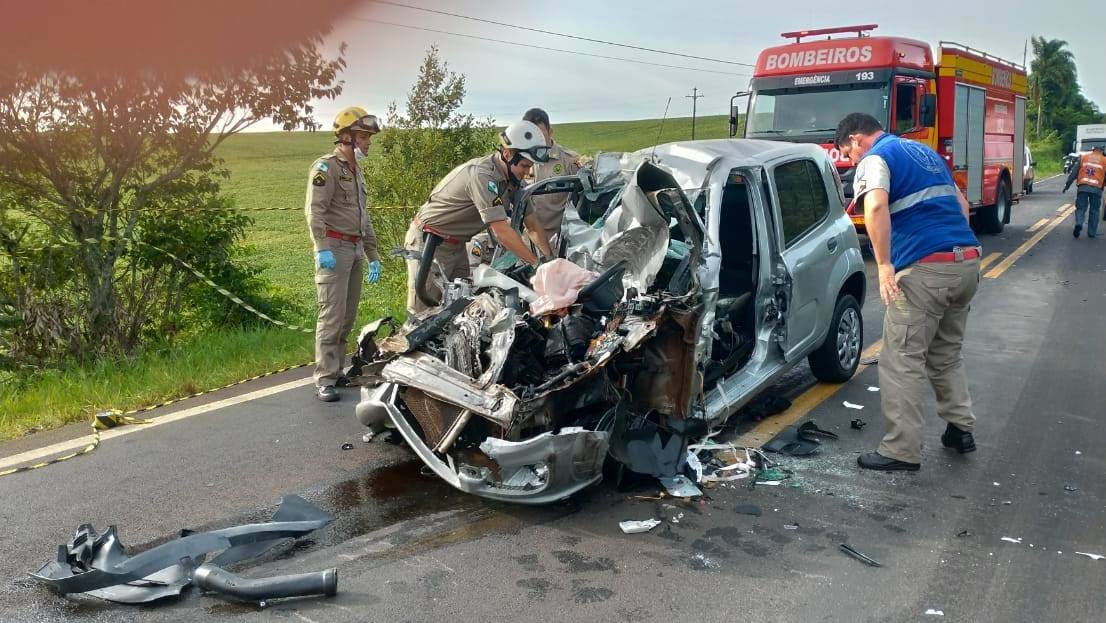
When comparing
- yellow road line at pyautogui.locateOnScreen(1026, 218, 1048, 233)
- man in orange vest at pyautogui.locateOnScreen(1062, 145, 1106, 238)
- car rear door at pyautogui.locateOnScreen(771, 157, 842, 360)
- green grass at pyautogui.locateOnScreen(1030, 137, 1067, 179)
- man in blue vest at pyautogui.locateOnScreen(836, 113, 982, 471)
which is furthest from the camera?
green grass at pyautogui.locateOnScreen(1030, 137, 1067, 179)

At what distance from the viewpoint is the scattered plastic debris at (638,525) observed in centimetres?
403

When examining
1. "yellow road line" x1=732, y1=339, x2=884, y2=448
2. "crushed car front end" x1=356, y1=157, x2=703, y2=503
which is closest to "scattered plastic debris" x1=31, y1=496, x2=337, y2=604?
"crushed car front end" x1=356, y1=157, x2=703, y2=503

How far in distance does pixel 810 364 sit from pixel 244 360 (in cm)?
448

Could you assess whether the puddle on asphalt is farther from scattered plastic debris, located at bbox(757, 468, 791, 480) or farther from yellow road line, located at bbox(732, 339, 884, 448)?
yellow road line, located at bbox(732, 339, 884, 448)

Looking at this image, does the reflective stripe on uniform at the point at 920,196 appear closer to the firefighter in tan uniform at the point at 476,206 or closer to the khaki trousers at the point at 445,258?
the firefighter in tan uniform at the point at 476,206

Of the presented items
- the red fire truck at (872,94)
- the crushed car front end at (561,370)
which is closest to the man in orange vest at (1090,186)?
the red fire truck at (872,94)

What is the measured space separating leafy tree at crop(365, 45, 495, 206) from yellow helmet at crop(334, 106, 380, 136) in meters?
5.80

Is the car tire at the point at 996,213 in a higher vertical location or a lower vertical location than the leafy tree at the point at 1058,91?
lower

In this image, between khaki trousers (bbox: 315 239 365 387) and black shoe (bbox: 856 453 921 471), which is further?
khaki trousers (bbox: 315 239 365 387)

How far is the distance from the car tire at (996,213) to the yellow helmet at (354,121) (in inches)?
554

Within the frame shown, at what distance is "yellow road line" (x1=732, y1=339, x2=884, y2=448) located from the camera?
5.17m

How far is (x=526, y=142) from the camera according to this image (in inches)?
228

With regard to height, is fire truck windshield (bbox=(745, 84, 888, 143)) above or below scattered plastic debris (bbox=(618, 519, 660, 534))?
above

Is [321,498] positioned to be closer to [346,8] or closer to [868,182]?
[346,8]
